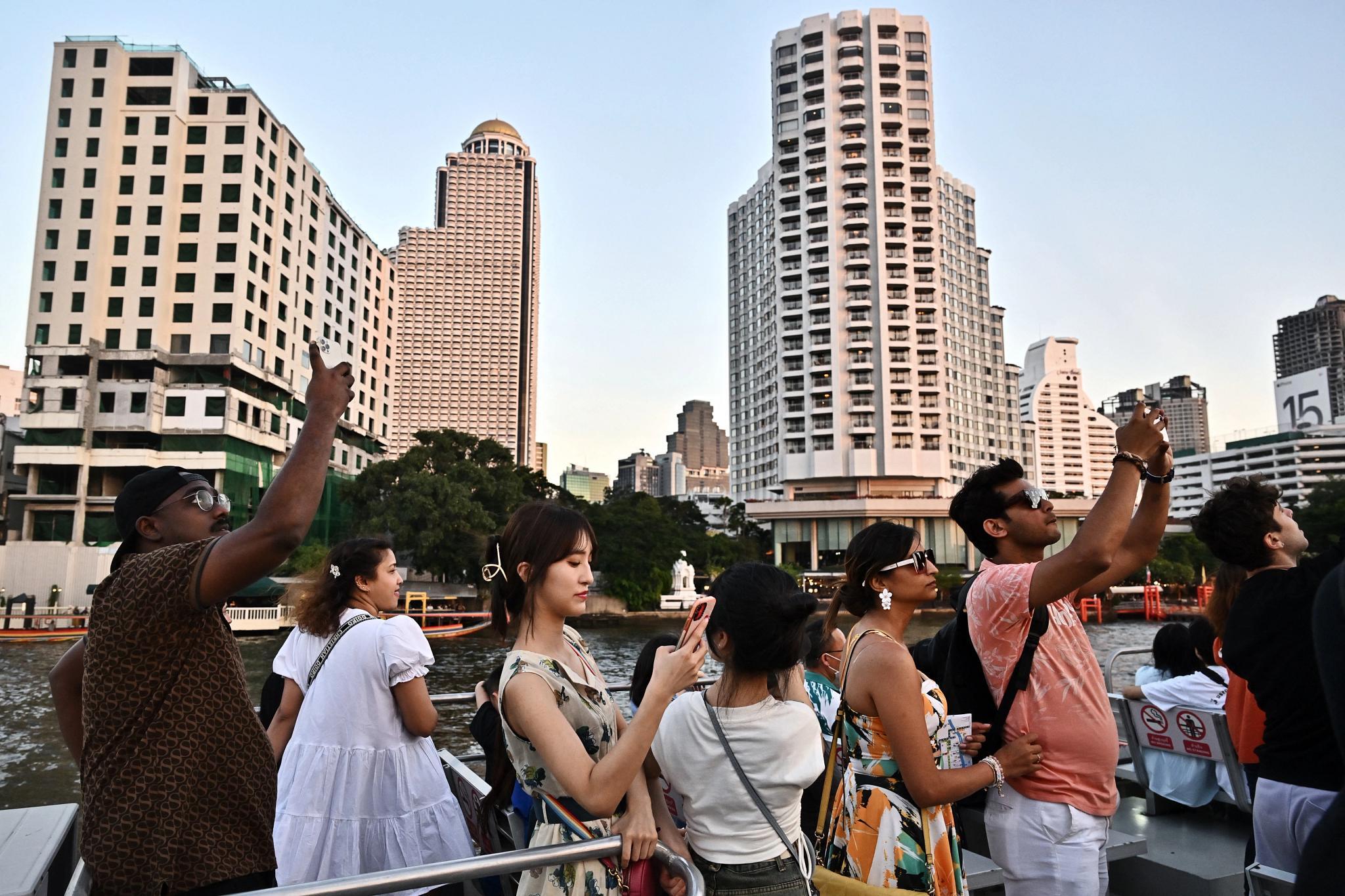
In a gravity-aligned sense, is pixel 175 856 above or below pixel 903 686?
below

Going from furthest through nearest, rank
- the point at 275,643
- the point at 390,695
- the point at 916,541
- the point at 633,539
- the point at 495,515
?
1. the point at 633,539
2. the point at 495,515
3. the point at 275,643
4. the point at 390,695
5. the point at 916,541

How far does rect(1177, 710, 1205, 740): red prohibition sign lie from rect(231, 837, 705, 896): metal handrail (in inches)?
146

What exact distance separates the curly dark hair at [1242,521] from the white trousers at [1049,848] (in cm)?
100

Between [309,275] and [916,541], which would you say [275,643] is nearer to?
[309,275]

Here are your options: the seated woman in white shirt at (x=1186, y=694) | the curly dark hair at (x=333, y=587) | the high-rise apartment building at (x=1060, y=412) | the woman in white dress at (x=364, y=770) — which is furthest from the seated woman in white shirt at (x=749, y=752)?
the high-rise apartment building at (x=1060, y=412)

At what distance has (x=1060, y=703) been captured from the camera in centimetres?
243

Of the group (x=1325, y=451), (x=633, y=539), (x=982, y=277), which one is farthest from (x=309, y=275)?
(x=1325, y=451)

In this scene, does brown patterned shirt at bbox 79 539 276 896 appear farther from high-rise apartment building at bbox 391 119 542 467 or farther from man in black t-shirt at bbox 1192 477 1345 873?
high-rise apartment building at bbox 391 119 542 467

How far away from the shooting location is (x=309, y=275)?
49781mm

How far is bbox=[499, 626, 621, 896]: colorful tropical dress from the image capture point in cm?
189

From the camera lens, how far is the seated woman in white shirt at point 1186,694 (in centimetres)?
438

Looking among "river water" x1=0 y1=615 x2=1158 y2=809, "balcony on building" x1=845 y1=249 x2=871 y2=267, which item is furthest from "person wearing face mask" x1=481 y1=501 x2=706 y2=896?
"balcony on building" x1=845 y1=249 x2=871 y2=267

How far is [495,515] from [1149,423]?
37.2m

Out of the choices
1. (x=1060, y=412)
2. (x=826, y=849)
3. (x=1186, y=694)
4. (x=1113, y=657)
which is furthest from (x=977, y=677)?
(x=1060, y=412)
